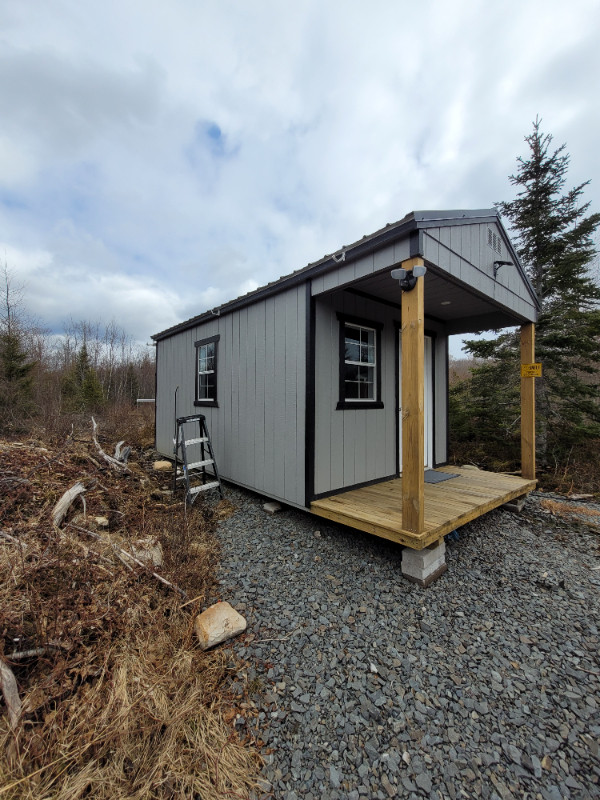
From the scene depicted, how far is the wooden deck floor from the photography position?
3.08 metres

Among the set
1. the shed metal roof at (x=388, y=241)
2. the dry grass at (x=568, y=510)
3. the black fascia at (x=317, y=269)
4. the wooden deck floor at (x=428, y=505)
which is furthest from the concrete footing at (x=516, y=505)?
the black fascia at (x=317, y=269)

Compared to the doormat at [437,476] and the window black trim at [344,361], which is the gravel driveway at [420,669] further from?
the window black trim at [344,361]

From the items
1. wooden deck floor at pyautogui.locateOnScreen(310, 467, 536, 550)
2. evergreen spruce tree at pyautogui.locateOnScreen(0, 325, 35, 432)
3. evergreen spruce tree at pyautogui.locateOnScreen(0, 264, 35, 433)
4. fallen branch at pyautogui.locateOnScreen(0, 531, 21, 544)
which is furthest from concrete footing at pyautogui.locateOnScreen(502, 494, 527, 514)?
evergreen spruce tree at pyautogui.locateOnScreen(0, 325, 35, 432)

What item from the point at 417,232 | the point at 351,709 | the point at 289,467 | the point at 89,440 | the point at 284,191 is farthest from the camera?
the point at 284,191

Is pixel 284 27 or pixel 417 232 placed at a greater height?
pixel 284 27

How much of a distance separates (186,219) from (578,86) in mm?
9020

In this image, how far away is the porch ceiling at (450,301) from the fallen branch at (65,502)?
12.9ft

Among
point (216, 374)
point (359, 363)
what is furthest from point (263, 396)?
point (216, 374)

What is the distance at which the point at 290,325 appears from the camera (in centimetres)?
437

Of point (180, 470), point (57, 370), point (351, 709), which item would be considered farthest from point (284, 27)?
point (57, 370)

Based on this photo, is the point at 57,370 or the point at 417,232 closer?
the point at 417,232

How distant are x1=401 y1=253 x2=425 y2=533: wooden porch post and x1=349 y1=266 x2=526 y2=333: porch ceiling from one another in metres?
0.68

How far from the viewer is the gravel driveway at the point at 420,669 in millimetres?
1554

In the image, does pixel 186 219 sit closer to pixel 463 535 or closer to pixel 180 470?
pixel 180 470
